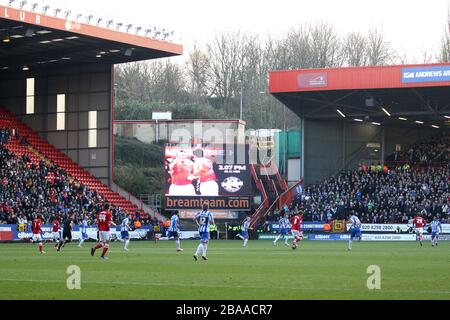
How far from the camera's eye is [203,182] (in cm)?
7025

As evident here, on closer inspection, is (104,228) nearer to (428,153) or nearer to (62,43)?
(62,43)

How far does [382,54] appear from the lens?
370 ft

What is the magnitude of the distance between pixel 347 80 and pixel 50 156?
23732mm

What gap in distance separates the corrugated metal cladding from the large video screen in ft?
23.8

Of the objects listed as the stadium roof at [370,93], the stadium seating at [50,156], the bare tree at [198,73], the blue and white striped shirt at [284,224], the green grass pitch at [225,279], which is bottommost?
the blue and white striped shirt at [284,224]

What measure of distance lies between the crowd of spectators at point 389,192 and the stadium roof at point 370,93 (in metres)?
3.45

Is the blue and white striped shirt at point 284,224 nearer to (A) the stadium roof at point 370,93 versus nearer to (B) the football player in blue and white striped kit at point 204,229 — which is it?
(A) the stadium roof at point 370,93

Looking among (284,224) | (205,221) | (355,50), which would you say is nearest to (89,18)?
(284,224)

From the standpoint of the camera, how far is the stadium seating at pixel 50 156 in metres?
72.6

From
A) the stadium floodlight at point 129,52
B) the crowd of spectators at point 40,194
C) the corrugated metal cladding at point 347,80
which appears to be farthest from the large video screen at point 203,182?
the stadium floodlight at point 129,52

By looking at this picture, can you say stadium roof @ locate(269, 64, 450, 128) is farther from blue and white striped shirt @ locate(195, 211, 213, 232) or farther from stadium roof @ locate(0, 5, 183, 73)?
blue and white striped shirt @ locate(195, 211, 213, 232)
